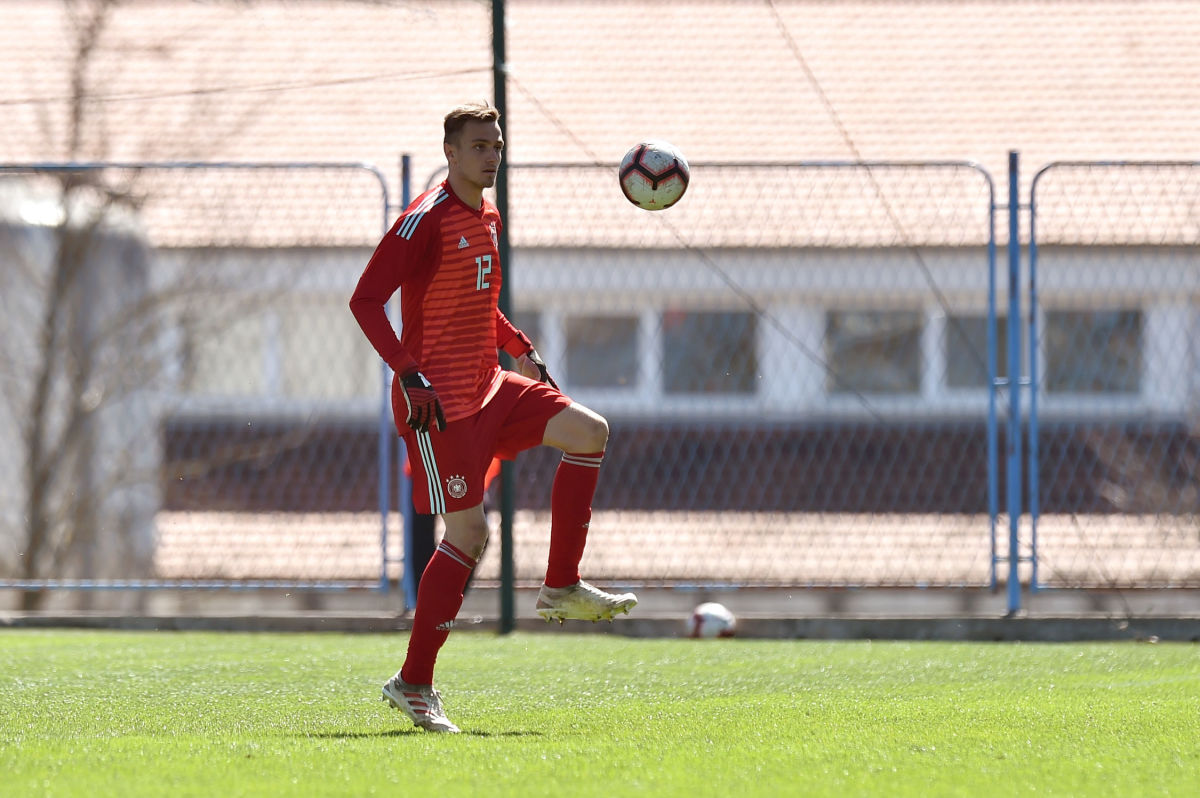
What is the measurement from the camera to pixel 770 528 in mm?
10625

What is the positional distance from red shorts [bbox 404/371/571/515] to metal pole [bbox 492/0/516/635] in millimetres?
2457

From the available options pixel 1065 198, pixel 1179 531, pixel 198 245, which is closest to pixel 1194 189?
pixel 1065 198

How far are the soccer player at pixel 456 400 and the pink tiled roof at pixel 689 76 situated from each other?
24.1ft

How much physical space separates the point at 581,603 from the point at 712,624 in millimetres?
2643

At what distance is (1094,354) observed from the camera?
1257 cm

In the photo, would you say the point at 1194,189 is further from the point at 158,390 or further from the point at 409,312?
the point at 409,312

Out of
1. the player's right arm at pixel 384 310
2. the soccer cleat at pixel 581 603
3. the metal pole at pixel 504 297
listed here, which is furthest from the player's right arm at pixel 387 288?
the metal pole at pixel 504 297

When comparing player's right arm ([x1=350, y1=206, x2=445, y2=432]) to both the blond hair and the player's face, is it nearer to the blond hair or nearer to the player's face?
the player's face

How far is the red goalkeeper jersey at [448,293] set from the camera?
4.92 meters

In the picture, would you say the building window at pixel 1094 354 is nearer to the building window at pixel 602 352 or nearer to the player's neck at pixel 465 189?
the building window at pixel 602 352

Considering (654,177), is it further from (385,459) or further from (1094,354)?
(1094,354)

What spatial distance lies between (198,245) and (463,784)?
743cm

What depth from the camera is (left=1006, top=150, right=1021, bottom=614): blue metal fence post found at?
25.6ft

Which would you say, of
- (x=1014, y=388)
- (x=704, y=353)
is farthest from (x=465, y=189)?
(x=704, y=353)
